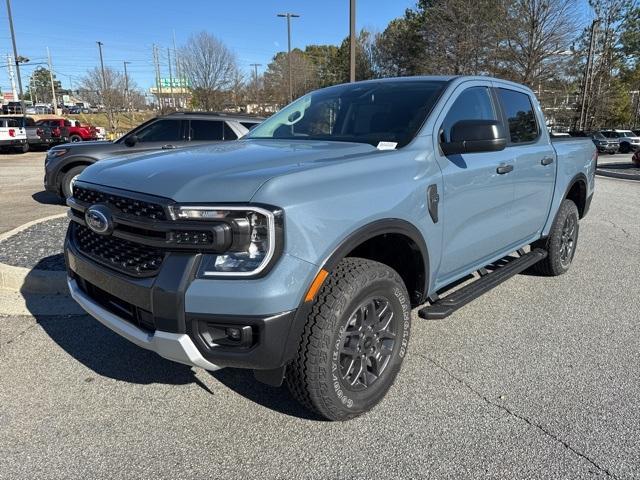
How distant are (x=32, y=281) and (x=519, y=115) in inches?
183

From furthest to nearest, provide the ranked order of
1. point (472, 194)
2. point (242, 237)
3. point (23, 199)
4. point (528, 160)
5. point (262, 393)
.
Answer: point (23, 199) → point (528, 160) → point (472, 194) → point (262, 393) → point (242, 237)

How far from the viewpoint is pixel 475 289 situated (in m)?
3.52

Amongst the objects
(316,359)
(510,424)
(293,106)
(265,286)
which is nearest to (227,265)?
(265,286)

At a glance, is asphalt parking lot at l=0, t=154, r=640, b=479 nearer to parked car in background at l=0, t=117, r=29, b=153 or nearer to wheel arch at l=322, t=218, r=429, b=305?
wheel arch at l=322, t=218, r=429, b=305

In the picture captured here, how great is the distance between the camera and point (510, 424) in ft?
8.80

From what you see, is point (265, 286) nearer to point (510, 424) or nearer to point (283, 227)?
point (283, 227)

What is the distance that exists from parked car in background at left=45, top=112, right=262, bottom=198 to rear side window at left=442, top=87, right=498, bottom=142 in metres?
5.39

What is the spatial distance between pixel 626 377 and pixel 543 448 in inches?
42.5

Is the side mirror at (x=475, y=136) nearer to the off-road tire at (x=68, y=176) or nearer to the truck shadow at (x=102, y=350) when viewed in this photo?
the truck shadow at (x=102, y=350)

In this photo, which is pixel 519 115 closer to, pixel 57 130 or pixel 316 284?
pixel 316 284

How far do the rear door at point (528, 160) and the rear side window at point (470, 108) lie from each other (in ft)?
0.74

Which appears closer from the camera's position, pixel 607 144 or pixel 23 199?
pixel 23 199

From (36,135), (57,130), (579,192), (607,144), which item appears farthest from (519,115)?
(607,144)

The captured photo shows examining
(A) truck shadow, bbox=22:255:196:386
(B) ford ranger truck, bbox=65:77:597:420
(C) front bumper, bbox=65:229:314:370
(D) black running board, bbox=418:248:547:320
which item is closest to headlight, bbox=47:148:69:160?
(A) truck shadow, bbox=22:255:196:386
